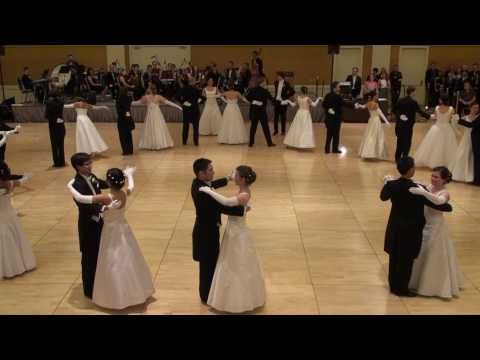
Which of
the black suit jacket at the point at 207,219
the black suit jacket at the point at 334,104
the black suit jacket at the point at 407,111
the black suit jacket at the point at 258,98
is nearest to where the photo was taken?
the black suit jacket at the point at 207,219

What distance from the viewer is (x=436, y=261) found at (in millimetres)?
4996

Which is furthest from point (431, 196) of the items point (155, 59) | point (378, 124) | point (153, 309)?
point (155, 59)

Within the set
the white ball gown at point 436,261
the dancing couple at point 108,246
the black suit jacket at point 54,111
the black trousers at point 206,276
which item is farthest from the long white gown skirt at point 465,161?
the black suit jacket at point 54,111

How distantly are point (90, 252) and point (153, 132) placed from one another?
272 inches

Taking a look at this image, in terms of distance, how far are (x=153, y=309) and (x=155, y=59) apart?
49.6ft

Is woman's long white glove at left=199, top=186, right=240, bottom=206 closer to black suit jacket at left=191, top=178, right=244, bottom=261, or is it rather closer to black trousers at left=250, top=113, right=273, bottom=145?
black suit jacket at left=191, top=178, right=244, bottom=261

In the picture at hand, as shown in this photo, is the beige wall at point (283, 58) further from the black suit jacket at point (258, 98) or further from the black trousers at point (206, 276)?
the black trousers at point (206, 276)

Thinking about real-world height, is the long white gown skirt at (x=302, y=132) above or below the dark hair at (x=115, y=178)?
below

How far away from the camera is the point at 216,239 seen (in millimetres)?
4680

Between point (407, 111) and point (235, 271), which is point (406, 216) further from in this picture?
point (407, 111)

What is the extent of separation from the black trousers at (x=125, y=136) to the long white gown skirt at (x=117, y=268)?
21.2ft

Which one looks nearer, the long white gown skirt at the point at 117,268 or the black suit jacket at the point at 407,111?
the long white gown skirt at the point at 117,268

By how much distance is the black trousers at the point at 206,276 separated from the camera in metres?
4.73
